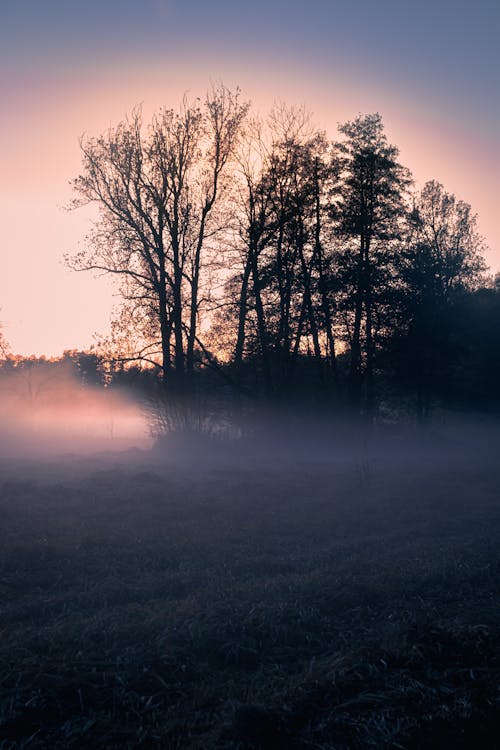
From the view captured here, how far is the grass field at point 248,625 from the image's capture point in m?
4.40

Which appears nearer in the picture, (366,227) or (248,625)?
(248,625)

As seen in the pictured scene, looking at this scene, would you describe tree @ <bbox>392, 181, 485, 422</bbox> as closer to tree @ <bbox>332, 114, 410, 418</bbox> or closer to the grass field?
tree @ <bbox>332, 114, 410, 418</bbox>

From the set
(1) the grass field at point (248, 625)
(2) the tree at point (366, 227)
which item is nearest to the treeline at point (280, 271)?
(2) the tree at point (366, 227)

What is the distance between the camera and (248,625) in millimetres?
6652

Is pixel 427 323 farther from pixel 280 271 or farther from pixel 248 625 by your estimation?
pixel 248 625

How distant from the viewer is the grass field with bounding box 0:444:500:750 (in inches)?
173

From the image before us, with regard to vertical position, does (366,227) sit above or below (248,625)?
above

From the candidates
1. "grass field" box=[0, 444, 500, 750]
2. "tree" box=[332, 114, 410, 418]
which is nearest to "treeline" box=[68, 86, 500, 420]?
"tree" box=[332, 114, 410, 418]

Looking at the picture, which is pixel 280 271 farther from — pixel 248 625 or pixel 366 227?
pixel 248 625

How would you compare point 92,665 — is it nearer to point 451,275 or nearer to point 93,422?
point 451,275

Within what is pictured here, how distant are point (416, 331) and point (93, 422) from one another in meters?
44.1

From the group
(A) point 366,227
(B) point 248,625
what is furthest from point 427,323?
(B) point 248,625

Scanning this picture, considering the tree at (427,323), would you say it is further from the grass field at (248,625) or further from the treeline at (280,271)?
the grass field at (248,625)

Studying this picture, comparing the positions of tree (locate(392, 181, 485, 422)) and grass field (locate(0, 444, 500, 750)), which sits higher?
tree (locate(392, 181, 485, 422))
